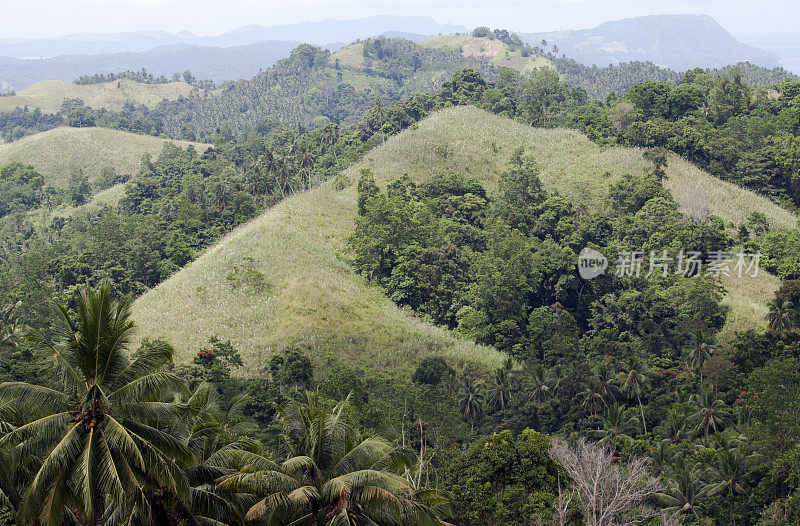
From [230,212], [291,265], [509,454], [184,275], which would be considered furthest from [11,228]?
[509,454]

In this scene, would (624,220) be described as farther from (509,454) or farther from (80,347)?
(80,347)

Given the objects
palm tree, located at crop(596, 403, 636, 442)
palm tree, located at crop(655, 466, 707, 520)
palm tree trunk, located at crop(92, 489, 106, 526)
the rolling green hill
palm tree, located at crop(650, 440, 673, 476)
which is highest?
palm tree trunk, located at crop(92, 489, 106, 526)

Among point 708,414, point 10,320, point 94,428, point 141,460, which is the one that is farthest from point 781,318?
point 10,320

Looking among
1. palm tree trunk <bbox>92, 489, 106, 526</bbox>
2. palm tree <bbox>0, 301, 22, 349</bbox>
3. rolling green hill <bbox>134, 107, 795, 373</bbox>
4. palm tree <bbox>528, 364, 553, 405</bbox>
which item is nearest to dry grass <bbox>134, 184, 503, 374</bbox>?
rolling green hill <bbox>134, 107, 795, 373</bbox>

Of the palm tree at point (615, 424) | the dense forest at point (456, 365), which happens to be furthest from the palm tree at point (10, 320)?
the palm tree at point (615, 424)

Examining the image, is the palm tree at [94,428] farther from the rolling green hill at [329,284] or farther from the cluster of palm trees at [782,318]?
the cluster of palm trees at [782,318]

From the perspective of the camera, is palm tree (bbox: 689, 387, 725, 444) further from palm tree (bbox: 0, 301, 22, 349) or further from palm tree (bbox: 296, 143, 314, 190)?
palm tree (bbox: 296, 143, 314, 190)
